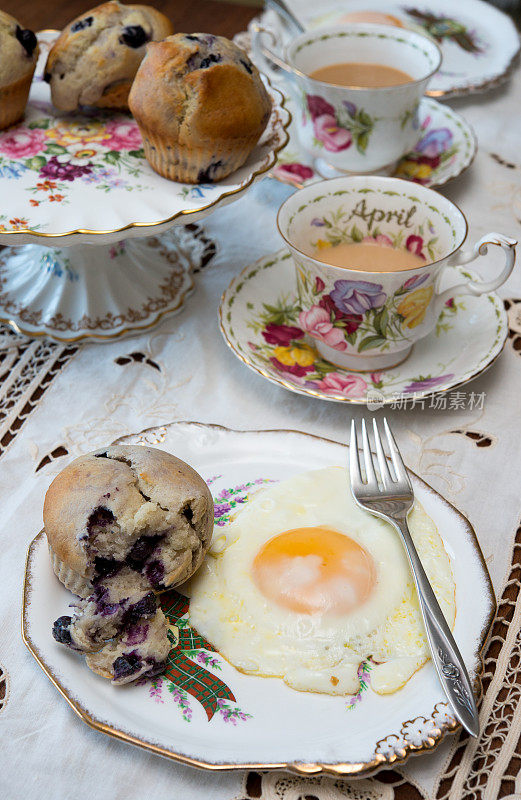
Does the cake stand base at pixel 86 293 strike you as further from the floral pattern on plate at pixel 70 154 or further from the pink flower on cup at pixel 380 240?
the pink flower on cup at pixel 380 240

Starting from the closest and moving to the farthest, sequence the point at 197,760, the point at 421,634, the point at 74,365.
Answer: the point at 197,760 < the point at 421,634 < the point at 74,365

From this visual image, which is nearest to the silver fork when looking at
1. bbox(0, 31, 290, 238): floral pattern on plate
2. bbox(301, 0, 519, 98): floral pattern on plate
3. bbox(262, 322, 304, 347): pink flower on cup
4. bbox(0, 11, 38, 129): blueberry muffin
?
bbox(262, 322, 304, 347): pink flower on cup

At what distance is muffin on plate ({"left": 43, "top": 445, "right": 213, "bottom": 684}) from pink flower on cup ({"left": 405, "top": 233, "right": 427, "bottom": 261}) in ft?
2.00

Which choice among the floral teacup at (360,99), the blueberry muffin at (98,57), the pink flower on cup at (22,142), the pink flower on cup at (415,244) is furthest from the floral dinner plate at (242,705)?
the floral teacup at (360,99)

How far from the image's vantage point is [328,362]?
1277mm

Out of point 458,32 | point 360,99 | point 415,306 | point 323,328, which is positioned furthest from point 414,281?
point 458,32

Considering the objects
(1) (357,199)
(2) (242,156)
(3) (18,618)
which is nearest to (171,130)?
(2) (242,156)

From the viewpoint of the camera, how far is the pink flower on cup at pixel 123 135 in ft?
4.35

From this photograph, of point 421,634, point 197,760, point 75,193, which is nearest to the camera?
point 197,760

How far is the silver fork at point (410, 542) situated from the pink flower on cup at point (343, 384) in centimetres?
10

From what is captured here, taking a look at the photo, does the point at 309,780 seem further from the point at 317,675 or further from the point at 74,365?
the point at 74,365

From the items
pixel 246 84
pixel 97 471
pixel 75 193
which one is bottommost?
pixel 97 471

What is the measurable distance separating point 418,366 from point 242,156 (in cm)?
44

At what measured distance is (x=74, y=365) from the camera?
1.29 meters
